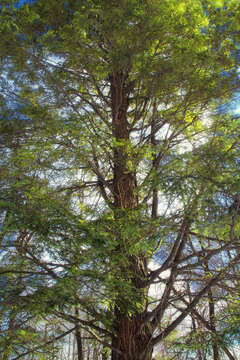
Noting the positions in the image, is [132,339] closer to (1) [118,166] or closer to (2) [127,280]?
(2) [127,280]

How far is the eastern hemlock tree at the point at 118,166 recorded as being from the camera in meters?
2.25

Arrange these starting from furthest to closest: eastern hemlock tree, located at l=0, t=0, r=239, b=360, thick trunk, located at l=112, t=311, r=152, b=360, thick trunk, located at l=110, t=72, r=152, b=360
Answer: thick trunk, located at l=112, t=311, r=152, b=360, thick trunk, located at l=110, t=72, r=152, b=360, eastern hemlock tree, located at l=0, t=0, r=239, b=360

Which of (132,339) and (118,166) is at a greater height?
(118,166)

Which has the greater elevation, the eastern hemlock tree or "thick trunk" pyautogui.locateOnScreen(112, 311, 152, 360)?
the eastern hemlock tree

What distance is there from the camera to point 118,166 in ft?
12.4

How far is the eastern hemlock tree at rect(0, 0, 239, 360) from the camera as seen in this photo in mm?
2250

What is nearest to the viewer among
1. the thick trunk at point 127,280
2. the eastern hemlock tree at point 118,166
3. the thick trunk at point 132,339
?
the eastern hemlock tree at point 118,166

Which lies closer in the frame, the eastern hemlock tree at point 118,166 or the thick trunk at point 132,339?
the eastern hemlock tree at point 118,166

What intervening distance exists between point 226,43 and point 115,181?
1997mm

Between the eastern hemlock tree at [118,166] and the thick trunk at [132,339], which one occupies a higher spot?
the eastern hemlock tree at [118,166]

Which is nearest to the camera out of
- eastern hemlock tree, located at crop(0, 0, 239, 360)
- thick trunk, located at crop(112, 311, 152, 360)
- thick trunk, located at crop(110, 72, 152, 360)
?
eastern hemlock tree, located at crop(0, 0, 239, 360)

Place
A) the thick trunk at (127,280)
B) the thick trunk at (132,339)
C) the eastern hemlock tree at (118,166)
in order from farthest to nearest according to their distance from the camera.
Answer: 1. the thick trunk at (132,339)
2. the thick trunk at (127,280)
3. the eastern hemlock tree at (118,166)

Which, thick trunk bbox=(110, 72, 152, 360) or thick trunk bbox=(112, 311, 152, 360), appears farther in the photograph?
thick trunk bbox=(112, 311, 152, 360)

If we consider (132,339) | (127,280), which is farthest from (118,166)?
(132,339)
